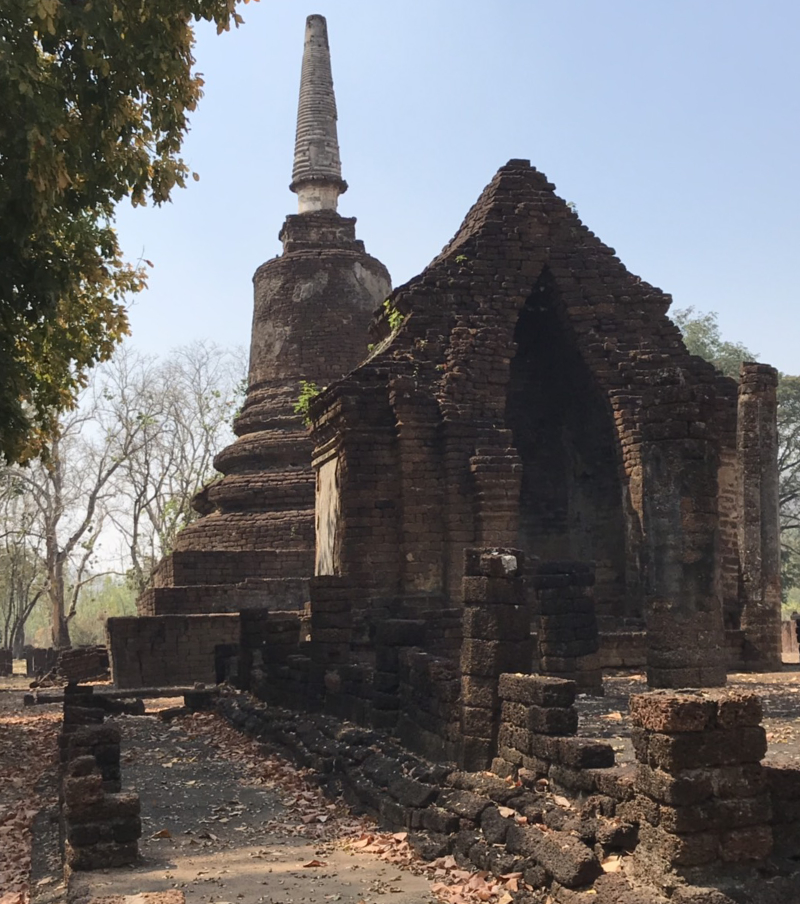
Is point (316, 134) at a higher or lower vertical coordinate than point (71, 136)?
higher

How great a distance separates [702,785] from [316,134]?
2296 centimetres

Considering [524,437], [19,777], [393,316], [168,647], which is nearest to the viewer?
[19,777]

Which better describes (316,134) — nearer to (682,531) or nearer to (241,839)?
(682,531)

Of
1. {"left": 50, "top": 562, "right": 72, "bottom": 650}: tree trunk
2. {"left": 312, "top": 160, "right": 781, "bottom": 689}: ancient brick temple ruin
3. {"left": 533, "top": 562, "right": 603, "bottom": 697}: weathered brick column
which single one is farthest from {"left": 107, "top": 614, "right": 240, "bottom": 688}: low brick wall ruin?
{"left": 50, "top": 562, "right": 72, "bottom": 650}: tree trunk

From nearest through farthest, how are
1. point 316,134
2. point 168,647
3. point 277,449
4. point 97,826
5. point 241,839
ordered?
point 97,826
point 241,839
point 168,647
point 277,449
point 316,134

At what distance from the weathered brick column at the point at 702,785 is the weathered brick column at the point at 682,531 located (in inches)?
244

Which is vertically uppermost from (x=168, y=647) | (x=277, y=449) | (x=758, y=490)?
(x=277, y=449)

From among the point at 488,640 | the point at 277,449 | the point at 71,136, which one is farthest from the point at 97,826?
the point at 277,449

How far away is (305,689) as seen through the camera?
1328 cm

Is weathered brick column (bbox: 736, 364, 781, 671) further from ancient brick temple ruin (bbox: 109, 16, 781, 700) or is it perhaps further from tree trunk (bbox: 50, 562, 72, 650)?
tree trunk (bbox: 50, 562, 72, 650)

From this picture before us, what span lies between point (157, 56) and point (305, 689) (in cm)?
718

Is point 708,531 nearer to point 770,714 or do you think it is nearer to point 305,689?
point 770,714

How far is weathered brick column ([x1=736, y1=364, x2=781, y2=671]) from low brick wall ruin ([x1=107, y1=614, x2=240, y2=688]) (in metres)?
8.82

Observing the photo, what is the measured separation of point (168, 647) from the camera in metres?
19.8
